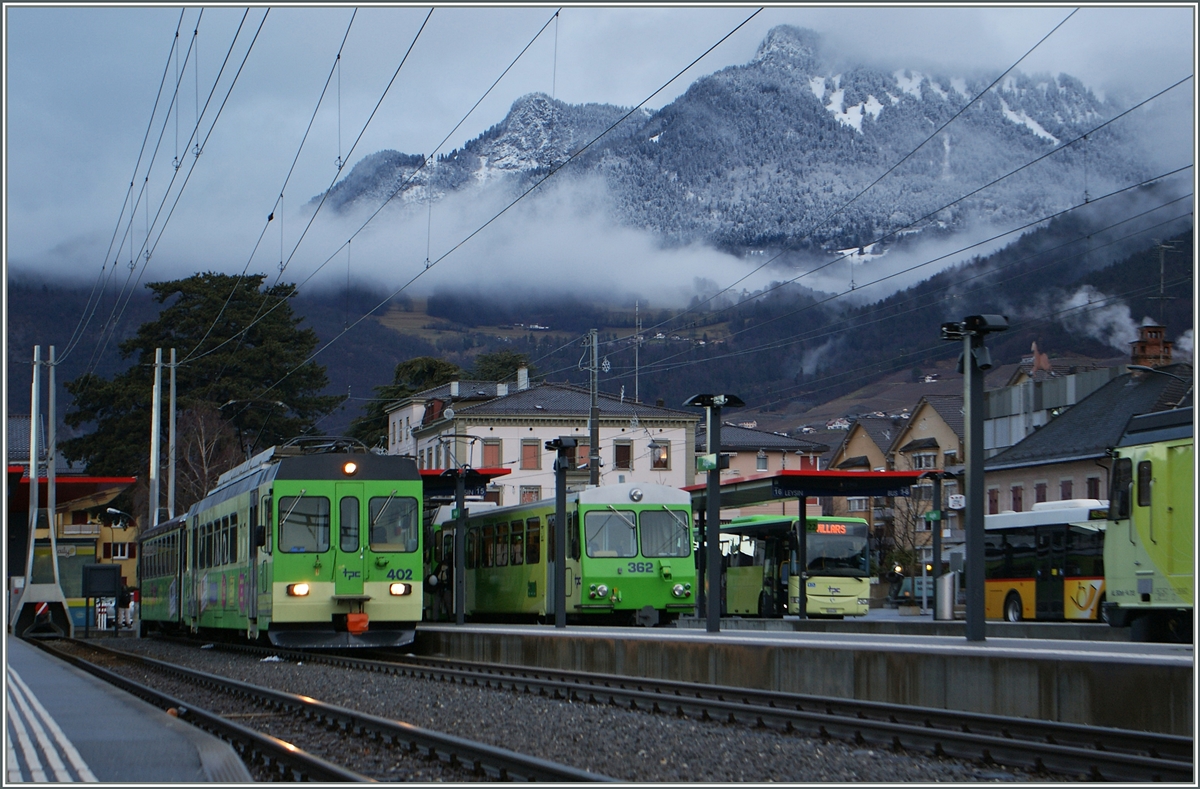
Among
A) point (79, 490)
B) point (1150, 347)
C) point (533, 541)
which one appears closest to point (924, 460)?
point (1150, 347)

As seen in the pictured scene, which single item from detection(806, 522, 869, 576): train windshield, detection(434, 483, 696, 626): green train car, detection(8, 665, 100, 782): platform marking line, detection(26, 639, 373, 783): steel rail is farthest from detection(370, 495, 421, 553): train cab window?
detection(806, 522, 869, 576): train windshield

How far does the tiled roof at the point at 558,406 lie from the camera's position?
89125 mm

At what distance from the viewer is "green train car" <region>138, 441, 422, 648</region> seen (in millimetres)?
22922

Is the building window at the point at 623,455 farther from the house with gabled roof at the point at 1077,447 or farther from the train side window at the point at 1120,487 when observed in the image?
the train side window at the point at 1120,487

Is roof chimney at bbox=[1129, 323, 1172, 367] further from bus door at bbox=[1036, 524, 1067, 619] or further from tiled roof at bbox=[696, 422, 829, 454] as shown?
bus door at bbox=[1036, 524, 1067, 619]

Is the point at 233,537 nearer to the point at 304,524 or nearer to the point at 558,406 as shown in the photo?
the point at 304,524

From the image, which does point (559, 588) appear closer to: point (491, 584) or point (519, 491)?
point (491, 584)

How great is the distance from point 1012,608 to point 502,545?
1237 centimetres

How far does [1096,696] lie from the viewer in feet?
38.8

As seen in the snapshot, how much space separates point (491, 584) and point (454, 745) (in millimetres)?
22101

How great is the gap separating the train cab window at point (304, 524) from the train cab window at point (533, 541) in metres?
6.87

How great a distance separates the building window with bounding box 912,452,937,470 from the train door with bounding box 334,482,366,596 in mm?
66312

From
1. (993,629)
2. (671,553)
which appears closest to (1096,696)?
(993,629)

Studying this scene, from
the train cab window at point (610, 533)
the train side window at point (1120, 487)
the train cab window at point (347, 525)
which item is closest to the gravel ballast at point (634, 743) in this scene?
the train cab window at point (347, 525)
